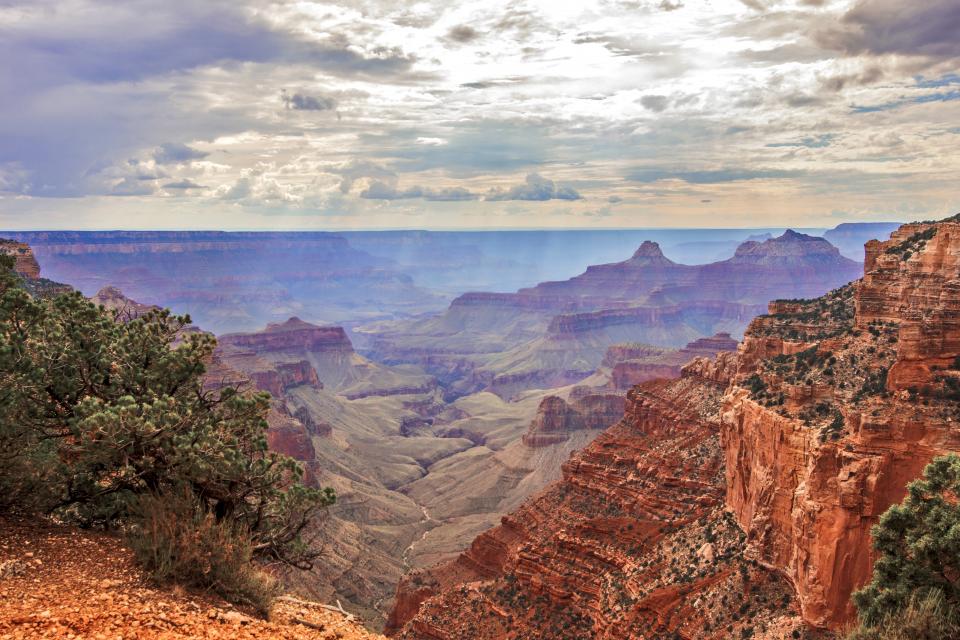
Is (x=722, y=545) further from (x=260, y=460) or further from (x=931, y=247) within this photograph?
(x=260, y=460)

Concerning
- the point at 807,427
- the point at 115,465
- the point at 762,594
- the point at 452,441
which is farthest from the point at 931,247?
the point at 452,441

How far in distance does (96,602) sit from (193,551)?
2.19 m

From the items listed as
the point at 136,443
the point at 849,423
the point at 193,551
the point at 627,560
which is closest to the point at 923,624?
the point at 849,423

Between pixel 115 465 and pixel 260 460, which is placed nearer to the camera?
pixel 115 465

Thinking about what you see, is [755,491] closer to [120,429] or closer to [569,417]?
[120,429]

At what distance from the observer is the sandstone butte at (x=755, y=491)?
1086 inches

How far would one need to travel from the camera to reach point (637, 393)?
6544 centimetres

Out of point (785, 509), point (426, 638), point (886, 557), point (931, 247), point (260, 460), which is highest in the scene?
point (931, 247)

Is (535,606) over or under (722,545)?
under

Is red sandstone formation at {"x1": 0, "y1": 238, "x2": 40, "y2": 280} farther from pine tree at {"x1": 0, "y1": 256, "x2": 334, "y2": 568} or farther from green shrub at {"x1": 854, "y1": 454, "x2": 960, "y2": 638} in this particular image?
green shrub at {"x1": 854, "y1": 454, "x2": 960, "y2": 638}

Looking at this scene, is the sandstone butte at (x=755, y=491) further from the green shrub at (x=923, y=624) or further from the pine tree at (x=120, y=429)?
the pine tree at (x=120, y=429)

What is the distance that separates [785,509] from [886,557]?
13.4m

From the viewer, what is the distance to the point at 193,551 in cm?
1510

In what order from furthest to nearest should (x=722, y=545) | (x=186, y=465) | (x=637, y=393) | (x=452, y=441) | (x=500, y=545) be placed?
1. (x=452, y=441)
2. (x=637, y=393)
3. (x=500, y=545)
4. (x=722, y=545)
5. (x=186, y=465)
